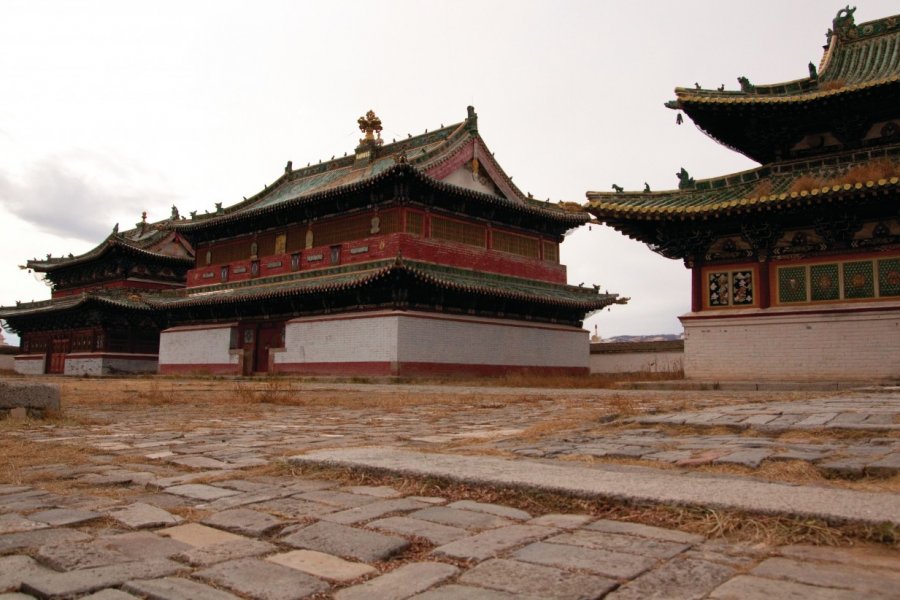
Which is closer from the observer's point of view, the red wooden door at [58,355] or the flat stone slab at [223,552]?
the flat stone slab at [223,552]

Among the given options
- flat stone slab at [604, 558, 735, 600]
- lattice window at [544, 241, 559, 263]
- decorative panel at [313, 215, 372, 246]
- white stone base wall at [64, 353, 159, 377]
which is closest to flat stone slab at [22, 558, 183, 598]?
flat stone slab at [604, 558, 735, 600]

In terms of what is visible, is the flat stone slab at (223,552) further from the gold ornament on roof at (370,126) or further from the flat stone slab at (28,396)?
the gold ornament on roof at (370,126)

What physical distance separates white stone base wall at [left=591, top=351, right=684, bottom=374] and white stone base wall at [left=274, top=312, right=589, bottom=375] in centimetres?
191

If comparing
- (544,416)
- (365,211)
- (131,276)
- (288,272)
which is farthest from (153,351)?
(544,416)

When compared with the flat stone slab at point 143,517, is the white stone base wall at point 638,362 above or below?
above

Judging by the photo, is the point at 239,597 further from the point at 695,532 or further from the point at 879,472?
the point at 879,472

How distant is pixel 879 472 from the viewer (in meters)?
3.85

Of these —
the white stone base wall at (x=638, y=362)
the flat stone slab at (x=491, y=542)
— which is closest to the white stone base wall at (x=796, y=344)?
the white stone base wall at (x=638, y=362)

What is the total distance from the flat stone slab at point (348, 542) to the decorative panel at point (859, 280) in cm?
1561

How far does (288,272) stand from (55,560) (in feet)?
97.0

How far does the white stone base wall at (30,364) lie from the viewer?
4459 centimetres

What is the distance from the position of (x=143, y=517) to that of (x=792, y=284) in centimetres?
1604

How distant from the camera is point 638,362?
30.8m

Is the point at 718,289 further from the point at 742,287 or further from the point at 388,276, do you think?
the point at 388,276
